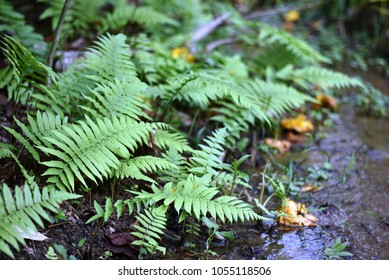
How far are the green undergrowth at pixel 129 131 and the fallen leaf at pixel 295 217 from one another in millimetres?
261

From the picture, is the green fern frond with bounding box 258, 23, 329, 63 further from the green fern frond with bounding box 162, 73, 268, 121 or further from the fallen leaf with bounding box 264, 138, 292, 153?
the green fern frond with bounding box 162, 73, 268, 121

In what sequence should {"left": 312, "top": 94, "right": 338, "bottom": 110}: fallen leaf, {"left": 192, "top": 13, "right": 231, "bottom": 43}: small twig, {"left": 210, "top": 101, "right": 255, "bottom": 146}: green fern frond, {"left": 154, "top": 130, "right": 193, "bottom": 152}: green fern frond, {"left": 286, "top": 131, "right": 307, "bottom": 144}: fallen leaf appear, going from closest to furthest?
{"left": 154, "top": 130, "right": 193, "bottom": 152}: green fern frond, {"left": 210, "top": 101, "right": 255, "bottom": 146}: green fern frond, {"left": 286, "top": 131, "right": 307, "bottom": 144}: fallen leaf, {"left": 312, "top": 94, "right": 338, "bottom": 110}: fallen leaf, {"left": 192, "top": 13, "right": 231, "bottom": 43}: small twig

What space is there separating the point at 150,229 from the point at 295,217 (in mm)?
1008

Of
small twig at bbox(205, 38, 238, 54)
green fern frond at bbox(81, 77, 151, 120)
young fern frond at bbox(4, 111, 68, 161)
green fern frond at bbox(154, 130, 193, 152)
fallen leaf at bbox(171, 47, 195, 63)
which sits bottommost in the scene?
green fern frond at bbox(154, 130, 193, 152)

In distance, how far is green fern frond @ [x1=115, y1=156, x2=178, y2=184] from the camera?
2.78 m

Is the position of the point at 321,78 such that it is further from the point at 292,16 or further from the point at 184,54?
the point at 292,16

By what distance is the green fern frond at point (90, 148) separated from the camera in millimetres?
2609

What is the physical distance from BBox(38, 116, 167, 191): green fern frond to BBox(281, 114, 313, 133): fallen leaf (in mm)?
2062

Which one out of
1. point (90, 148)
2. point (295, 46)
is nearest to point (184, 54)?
point (295, 46)

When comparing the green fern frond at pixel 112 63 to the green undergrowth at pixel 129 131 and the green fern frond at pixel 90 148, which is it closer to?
the green undergrowth at pixel 129 131

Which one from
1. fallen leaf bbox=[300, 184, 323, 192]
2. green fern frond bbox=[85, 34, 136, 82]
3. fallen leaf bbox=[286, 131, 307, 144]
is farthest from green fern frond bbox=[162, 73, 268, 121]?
fallen leaf bbox=[286, 131, 307, 144]

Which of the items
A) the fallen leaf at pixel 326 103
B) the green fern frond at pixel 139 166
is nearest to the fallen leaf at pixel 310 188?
the green fern frond at pixel 139 166

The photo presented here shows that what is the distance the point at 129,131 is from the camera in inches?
111

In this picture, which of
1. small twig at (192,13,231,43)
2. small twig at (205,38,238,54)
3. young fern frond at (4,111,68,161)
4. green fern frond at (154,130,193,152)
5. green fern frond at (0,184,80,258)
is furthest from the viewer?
small twig at (192,13,231,43)
